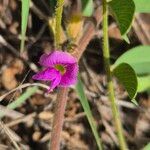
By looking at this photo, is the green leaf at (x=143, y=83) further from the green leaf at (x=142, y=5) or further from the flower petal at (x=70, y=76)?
the flower petal at (x=70, y=76)

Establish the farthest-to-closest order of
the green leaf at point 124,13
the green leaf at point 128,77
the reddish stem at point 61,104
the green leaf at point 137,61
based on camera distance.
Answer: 1. the green leaf at point 137,61
2. the reddish stem at point 61,104
3. the green leaf at point 128,77
4. the green leaf at point 124,13

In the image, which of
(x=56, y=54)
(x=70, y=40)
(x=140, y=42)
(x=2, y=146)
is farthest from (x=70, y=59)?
(x=140, y=42)

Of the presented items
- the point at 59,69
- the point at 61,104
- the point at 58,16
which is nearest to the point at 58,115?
the point at 61,104

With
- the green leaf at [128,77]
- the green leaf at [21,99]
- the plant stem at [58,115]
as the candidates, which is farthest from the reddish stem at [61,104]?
the green leaf at [21,99]

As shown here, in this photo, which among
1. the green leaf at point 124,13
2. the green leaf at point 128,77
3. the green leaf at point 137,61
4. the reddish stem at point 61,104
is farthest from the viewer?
the green leaf at point 137,61

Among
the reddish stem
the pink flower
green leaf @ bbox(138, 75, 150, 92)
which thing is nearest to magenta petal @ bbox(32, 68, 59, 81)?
the pink flower
